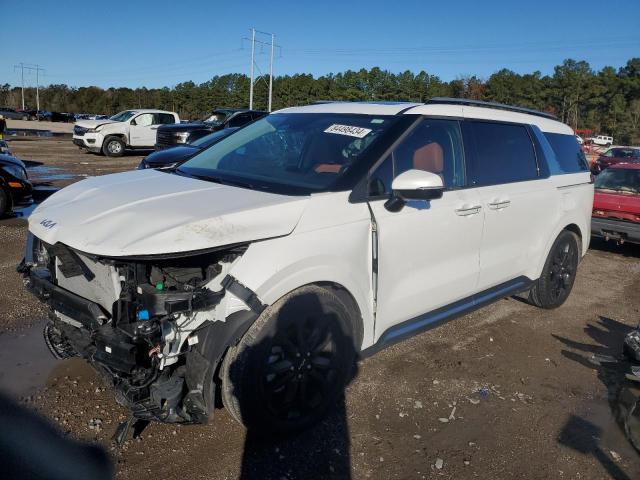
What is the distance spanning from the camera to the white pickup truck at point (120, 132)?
2058 centimetres

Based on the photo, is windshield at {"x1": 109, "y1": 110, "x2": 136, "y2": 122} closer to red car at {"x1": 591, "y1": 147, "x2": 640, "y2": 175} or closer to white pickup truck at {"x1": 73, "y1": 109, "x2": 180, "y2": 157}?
white pickup truck at {"x1": 73, "y1": 109, "x2": 180, "y2": 157}

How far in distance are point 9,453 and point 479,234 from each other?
10.9ft

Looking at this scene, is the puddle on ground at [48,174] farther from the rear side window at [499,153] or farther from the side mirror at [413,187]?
the side mirror at [413,187]

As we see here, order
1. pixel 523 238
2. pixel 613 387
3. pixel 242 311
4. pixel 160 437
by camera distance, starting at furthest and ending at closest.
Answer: pixel 523 238
pixel 613 387
pixel 160 437
pixel 242 311

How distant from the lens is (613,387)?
13.0 ft

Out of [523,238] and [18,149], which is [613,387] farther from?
[18,149]

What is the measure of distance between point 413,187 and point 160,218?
1.44m

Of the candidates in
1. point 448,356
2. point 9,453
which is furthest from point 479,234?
point 9,453

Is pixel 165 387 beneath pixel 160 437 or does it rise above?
above

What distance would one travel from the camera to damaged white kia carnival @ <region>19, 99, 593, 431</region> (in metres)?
2.59

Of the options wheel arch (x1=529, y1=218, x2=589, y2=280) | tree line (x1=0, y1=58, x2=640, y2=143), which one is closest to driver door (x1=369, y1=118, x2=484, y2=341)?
wheel arch (x1=529, y1=218, x2=589, y2=280)

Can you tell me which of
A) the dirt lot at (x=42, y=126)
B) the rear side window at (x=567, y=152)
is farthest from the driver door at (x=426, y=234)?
the dirt lot at (x=42, y=126)

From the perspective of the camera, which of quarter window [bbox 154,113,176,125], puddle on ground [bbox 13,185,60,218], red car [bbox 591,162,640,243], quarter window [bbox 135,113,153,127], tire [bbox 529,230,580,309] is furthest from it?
quarter window [bbox 154,113,176,125]

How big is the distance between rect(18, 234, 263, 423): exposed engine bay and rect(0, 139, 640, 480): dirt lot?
44 centimetres
